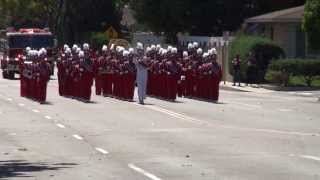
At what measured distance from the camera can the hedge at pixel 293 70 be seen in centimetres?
4441

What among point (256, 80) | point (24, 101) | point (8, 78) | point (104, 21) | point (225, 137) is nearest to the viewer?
point (225, 137)

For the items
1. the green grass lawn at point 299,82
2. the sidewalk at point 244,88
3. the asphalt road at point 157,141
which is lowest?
the sidewalk at point 244,88

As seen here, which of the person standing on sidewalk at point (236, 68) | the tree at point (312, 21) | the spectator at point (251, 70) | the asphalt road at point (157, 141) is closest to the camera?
the asphalt road at point (157, 141)

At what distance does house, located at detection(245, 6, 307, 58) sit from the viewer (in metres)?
50.5

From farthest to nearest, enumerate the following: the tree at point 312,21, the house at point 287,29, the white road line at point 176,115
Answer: the house at point 287,29 → the tree at point 312,21 → the white road line at point 176,115

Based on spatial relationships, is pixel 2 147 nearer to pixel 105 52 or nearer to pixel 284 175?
pixel 284 175

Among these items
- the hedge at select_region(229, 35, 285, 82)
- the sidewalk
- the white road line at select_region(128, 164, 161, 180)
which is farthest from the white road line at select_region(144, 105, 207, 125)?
the hedge at select_region(229, 35, 285, 82)

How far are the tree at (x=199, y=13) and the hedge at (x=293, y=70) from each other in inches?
579

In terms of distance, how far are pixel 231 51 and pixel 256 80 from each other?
2646 mm

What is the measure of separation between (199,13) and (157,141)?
42228mm

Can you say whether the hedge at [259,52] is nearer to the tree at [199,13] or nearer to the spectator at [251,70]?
the spectator at [251,70]

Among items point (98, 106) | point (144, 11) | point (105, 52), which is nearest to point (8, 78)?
point (144, 11)

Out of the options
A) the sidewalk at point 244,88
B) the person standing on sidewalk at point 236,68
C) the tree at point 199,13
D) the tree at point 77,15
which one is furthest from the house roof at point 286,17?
the tree at point 77,15

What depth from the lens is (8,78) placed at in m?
52.2
